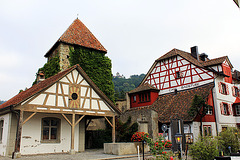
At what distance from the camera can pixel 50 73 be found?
21.7 meters

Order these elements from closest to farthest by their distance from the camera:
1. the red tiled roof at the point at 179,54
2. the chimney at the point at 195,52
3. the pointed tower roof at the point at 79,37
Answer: the pointed tower roof at the point at 79,37, the red tiled roof at the point at 179,54, the chimney at the point at 195,52

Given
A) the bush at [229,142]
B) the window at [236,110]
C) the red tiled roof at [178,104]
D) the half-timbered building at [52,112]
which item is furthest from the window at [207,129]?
the half-timbered building at [52,112]

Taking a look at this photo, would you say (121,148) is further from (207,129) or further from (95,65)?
(95,65)

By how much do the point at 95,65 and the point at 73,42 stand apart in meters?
3.13

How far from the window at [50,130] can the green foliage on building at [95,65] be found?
758cm

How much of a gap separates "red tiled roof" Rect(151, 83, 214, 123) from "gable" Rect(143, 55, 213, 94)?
45.8 inches

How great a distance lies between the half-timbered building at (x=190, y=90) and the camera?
809 inches

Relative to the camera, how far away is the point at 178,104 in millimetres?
21391

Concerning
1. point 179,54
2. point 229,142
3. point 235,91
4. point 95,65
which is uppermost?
point 179,54

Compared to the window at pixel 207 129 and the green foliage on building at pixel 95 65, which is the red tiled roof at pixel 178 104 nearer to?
the window at pixel 207 129

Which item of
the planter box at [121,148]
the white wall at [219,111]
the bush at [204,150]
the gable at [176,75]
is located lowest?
the planter box at [121,148]

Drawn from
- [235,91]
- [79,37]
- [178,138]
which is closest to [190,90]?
[235,91]

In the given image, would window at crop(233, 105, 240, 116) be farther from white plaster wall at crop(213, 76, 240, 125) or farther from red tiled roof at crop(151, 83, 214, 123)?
red tiled roof at crop(151, 83, 214, 123)

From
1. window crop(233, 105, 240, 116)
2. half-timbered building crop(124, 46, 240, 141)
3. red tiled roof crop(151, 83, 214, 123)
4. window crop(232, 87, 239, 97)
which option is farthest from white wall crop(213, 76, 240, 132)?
window crop(232, 87, 239, 97)
